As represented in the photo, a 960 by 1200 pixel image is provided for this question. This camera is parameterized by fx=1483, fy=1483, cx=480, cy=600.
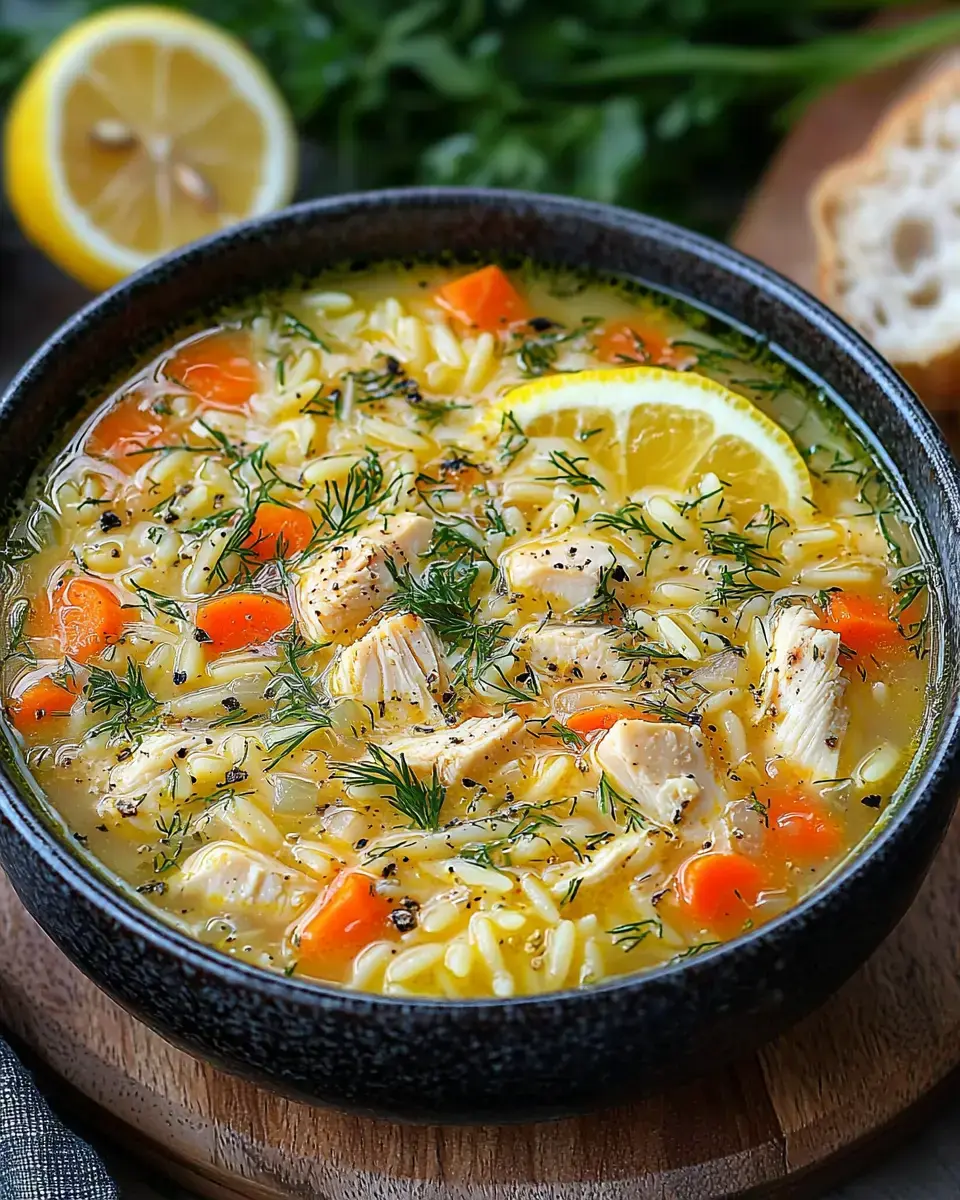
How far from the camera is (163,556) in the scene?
329cm

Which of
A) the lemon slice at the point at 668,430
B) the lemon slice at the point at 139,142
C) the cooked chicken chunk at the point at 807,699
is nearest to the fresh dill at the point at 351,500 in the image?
the lemon slice at the point at 668,430

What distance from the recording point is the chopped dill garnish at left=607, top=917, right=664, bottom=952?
271cm

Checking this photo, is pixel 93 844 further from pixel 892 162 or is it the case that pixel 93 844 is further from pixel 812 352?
pixel 892 162

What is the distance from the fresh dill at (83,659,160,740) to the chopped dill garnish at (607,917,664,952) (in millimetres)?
1036

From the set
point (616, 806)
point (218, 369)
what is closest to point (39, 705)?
point (218, 369)

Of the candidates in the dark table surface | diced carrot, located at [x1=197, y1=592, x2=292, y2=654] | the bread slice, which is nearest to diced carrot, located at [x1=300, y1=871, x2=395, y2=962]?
diced carrot, located at [x1=197, y1=592, x2=292, y2=654]

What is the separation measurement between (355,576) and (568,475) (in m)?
0.59

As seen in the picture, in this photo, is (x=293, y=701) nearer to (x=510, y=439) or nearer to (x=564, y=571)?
(x=564, y=571)

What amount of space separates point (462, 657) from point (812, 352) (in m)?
1.19

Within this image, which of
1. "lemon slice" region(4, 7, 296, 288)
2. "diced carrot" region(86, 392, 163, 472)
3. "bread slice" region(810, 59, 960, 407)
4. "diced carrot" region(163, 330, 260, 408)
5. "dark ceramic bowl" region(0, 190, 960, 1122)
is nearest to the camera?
"dark ceramic bowl" region(0, 190, 960, 1122)

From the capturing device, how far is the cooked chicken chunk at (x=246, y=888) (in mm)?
2750

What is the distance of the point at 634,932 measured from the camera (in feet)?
8.95

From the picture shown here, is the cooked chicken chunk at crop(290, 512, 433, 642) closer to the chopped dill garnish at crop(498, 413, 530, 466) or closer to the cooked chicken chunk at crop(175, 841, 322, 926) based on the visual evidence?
the chopped dill garnish at crop(498, 413, 530, 466)

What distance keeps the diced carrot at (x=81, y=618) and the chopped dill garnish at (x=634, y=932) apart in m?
1.23
